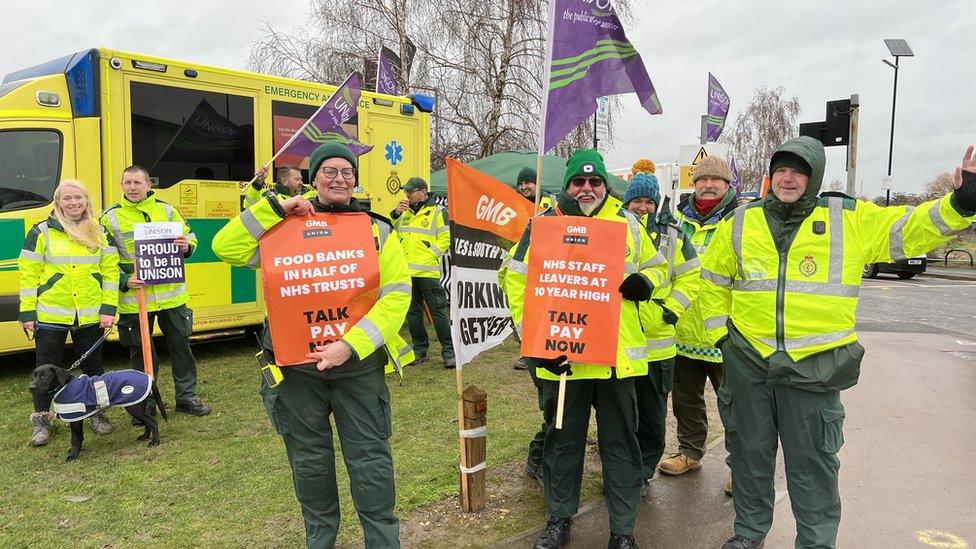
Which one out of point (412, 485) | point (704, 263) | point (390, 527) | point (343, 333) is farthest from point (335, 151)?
point (412, 485)

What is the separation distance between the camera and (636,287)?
10.6ft

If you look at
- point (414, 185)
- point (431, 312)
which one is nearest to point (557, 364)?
Answer: point (431, 312)

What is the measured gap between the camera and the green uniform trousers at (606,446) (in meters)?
3.41

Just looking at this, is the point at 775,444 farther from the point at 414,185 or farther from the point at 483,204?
the point at 414,185

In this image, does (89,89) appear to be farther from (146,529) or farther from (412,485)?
(412,485)

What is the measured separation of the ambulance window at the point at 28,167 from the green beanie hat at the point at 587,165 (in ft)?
18.4

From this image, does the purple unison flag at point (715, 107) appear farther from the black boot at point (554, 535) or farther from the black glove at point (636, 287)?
the black boot at point (554, 535)

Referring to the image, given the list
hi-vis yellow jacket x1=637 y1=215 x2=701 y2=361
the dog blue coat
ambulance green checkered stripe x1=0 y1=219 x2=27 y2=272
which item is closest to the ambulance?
ambulance green checkered stripe x1=0 y1=219 x2=27 y2=272

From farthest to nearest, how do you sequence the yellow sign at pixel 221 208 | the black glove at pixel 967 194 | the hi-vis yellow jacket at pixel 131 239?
the yellow sign at pixel 221 208, the hi-vis yellow jacket at pixel 131 239, the black glove at pixel 967 194

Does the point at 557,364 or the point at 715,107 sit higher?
the point at 715,107

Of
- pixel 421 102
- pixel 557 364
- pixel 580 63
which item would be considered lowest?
pixel 557 364

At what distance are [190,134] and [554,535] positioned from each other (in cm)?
589

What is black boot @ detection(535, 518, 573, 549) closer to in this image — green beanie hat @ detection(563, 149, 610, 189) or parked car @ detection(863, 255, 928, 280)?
green beanie hat @ detection(563, 149, 610, 189)

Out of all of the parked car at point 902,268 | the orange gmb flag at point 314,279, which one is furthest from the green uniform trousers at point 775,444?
the parked car at point 902,268
